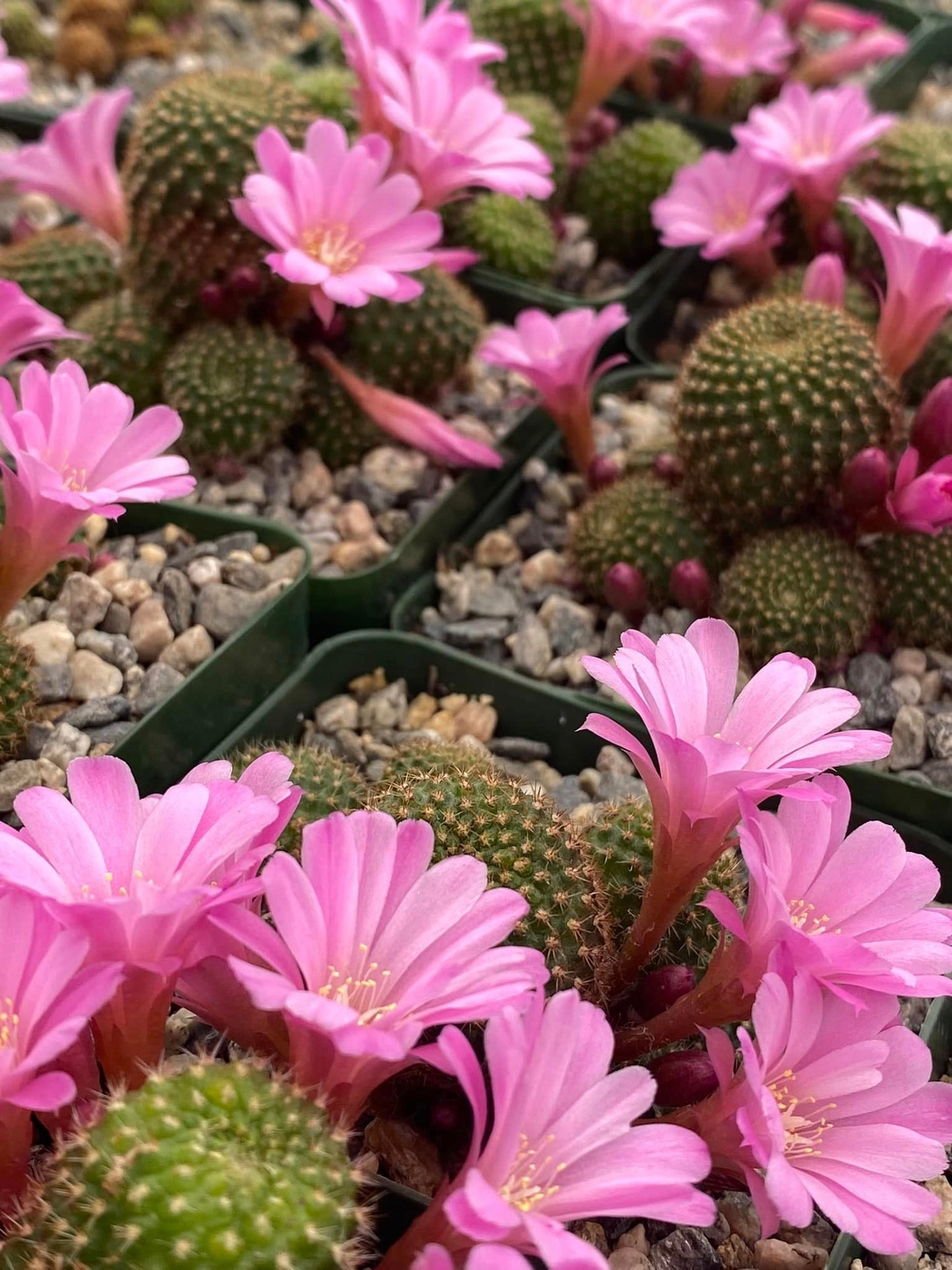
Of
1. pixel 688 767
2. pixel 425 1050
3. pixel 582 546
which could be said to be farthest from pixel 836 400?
pixel 425 1050

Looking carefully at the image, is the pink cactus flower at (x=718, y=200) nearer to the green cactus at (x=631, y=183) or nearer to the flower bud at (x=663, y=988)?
the green cactus at (x=631, y=183)

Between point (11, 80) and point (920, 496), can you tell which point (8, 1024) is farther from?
point (11, 80)

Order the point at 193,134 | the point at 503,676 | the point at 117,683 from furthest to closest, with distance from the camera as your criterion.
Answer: the point at 193,134 < the point at 503,676 < the point at 117,683

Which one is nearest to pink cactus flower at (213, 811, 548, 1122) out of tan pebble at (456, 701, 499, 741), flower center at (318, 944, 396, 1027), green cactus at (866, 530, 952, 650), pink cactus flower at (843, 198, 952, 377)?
flower center at (318, 944, 396, 1027)

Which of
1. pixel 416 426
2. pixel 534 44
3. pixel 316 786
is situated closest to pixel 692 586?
pixel 416 426

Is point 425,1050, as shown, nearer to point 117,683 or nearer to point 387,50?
point 117,683

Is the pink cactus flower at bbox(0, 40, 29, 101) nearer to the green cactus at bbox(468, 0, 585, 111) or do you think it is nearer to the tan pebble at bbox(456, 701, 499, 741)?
the green cactus at bbox(468, 0, 585, 111)

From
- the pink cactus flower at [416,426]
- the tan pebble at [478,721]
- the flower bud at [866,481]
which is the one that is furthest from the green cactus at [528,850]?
the pink cactus flower at [416,426]
